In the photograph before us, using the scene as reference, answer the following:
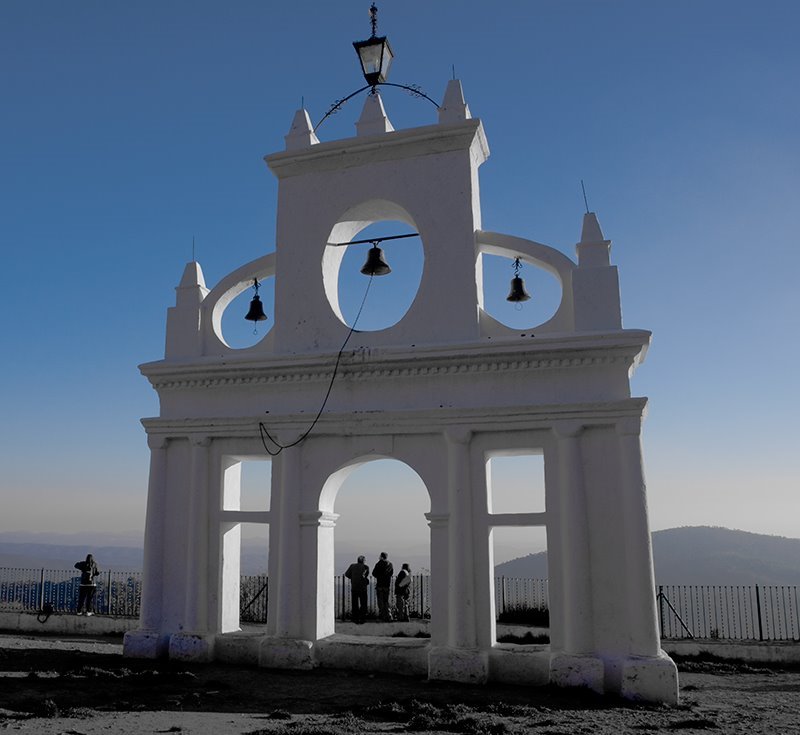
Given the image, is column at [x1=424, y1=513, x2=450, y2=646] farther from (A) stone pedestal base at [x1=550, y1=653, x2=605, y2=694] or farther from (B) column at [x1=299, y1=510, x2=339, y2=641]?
(B) column at [x1=299, y1=510, x2=339, y2=641]

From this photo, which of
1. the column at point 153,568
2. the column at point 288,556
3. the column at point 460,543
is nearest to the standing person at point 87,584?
the column at point 153,568

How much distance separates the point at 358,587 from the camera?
18.4m

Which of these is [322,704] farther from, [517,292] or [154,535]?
[517,292]

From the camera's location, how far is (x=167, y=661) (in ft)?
43.0

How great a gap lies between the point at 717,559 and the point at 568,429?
10397 cm

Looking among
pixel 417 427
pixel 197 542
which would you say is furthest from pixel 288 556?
pixel 417 427

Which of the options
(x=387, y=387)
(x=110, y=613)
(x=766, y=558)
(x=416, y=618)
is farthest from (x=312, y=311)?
(x=766, y=558)

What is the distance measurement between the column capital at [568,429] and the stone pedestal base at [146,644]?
7.35m

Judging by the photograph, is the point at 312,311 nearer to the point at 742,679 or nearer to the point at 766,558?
the point at 742,679

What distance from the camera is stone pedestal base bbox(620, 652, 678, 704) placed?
35.3ft

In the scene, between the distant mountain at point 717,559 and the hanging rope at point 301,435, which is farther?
the distant mountain at point 717,559

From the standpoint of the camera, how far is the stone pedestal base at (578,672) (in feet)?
36.3

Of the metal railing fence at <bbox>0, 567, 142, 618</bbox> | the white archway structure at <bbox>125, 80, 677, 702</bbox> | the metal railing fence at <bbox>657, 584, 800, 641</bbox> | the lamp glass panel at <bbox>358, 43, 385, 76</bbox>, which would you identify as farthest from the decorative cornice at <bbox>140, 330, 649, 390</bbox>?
the metal railing fence at <bbox>0, 567, 142, 618</bbox>

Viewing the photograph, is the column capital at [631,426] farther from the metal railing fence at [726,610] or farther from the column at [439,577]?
the metal railing fence at [726,610]
